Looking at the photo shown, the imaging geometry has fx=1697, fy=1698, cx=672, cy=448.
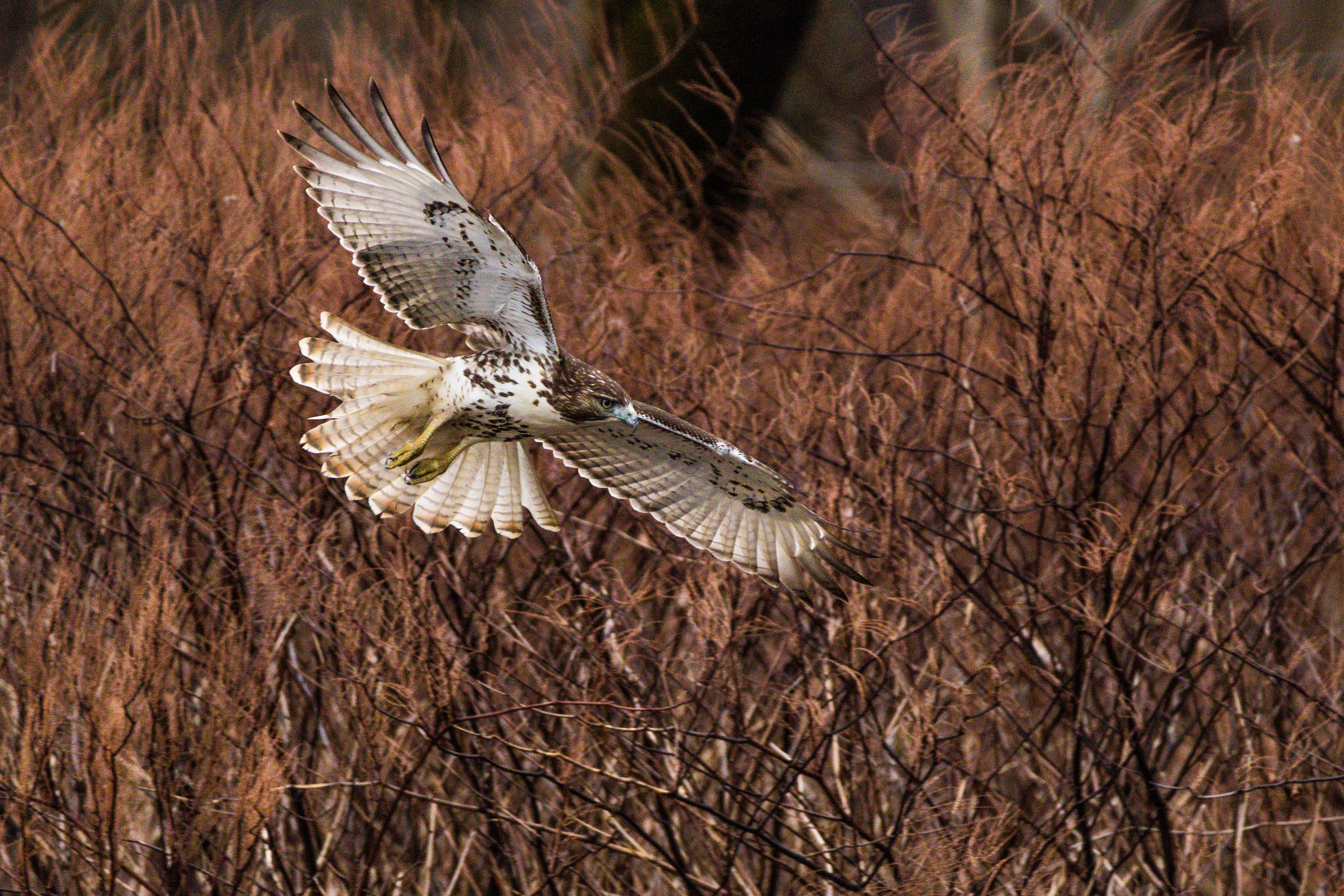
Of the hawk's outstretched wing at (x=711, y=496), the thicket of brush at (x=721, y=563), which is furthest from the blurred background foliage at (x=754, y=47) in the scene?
the hawk's outstretched wing at (x=711, y=496)

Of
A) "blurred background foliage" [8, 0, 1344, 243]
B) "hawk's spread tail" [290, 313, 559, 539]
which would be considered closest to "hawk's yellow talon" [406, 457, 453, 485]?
"hawk's spread tail" [290, 313, 559, 539]

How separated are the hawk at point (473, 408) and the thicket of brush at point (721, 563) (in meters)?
0.20

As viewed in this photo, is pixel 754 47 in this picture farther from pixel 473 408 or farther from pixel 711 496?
pixel 473 408

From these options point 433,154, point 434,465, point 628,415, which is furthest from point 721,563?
point 433,154

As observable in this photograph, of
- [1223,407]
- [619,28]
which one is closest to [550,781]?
[1223,407]

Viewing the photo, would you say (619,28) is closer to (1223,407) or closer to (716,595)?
(1223,407)

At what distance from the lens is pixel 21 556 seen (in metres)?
5.90

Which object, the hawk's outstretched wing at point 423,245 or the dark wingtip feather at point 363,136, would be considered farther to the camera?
the hawk's outstretched wing at point 423,245

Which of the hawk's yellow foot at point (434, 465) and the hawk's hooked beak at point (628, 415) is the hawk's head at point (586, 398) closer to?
the hawk's hooked beak at point (628, 415)

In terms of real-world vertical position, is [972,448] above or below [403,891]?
Answer: above

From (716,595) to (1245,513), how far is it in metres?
3.93

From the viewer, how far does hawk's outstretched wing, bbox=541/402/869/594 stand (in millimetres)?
5582

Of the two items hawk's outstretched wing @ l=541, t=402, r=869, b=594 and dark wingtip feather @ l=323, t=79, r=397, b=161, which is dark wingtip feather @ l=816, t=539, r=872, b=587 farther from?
dark wingtip feather @ l=323, t=79, r=397, b=161

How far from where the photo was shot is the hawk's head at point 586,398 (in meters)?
5.00
